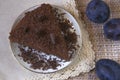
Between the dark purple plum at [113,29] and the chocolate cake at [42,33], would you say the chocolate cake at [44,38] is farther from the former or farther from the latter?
the dark purple plum at [113,29]

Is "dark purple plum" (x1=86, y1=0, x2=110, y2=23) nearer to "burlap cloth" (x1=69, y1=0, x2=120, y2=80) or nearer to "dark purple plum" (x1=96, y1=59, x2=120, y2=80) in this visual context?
"burlap cloth" (x1=69, y1=0, x2=120, y2=80)

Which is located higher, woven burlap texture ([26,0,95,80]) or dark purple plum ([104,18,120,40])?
dark purple plum ([104,18,120,40])

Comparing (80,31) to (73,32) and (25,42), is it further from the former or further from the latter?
(25,42)

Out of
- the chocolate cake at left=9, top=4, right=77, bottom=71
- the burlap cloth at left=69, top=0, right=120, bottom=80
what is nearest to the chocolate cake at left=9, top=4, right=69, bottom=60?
the chocolate cake at left=9, top=4, right=77, bottom=71

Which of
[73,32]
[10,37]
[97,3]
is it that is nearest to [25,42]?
[10,37]

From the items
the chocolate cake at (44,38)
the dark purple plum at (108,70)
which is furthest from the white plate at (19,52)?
the dark purple plum at (108,70)
